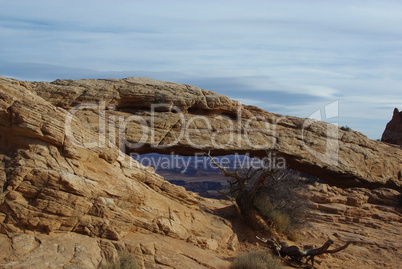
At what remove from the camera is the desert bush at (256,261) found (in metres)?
10.1

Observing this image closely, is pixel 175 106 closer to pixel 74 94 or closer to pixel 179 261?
pixel 74 94

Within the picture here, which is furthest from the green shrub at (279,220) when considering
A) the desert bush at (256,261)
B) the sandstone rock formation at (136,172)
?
the desert bush at (256,261)

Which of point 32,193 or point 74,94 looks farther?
point 74,94

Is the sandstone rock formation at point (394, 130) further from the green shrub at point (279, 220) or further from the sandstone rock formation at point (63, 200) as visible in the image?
the sandstone rock formation at point (63, 200)

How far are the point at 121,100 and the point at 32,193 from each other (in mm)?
7485

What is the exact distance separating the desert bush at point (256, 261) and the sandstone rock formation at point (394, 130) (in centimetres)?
→ 1806

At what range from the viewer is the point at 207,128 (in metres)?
16.4

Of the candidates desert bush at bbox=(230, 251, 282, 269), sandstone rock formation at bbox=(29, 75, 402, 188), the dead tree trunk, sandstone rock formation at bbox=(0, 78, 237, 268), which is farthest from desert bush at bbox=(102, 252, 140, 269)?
sandstone rock formation at bbox=(29, 75, 402, 188)

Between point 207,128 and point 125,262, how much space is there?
8426mm

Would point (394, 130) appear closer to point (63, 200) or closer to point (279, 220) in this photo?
point (279, 220)

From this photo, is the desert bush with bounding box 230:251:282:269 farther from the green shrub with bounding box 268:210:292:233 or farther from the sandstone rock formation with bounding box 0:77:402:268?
the green shrub with bounding box 268:210:292:233

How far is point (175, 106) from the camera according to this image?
53.8 ft

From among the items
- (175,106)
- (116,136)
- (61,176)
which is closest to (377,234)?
(175,106)

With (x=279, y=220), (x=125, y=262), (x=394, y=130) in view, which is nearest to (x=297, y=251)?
(x=279, y=220)
